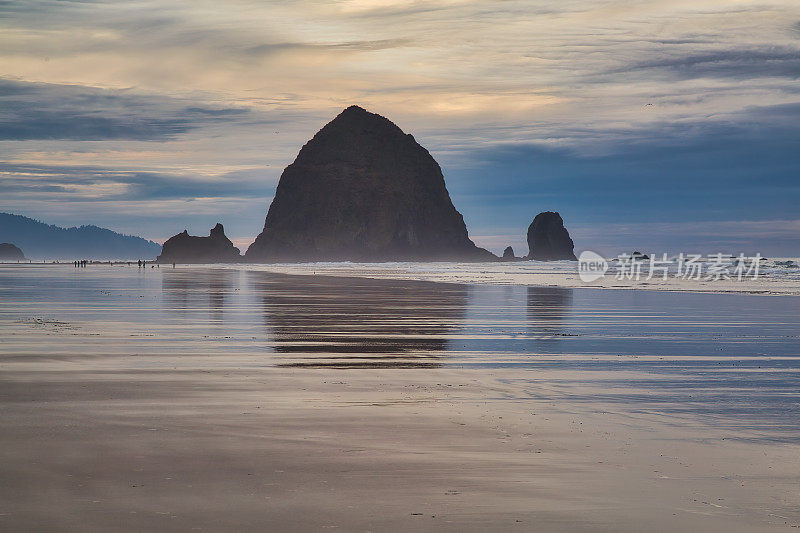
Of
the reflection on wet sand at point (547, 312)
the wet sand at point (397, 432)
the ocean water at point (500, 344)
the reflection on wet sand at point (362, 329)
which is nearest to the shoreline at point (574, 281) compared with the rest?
the reflection on wet sand at point (547, 312)

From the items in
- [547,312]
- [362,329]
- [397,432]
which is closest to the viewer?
[397,432]

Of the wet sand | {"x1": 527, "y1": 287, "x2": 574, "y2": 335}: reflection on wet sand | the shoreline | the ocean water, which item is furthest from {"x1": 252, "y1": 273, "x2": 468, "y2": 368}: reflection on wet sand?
the shoreline

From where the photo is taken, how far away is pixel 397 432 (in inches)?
314

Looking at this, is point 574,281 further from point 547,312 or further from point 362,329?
point 362,329

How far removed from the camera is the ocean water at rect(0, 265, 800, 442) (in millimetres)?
10523

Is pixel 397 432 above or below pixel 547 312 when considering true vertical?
below

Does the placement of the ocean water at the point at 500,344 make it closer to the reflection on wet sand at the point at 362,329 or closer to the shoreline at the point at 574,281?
the reflection on wet sand at the point at 362,329

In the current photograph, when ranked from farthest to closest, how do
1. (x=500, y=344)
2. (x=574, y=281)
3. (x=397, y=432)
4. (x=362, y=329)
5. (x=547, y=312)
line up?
(x=574, y=281)
(x=547, y=312)
(x=362, y=329)
(x=500, y=344)
(x=397, y=432)

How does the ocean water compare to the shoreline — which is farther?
the shoreline

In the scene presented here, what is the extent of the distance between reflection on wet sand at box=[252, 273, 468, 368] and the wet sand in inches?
5.9

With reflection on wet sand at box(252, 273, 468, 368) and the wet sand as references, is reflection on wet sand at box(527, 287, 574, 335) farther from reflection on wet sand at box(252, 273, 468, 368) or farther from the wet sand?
the wet sand

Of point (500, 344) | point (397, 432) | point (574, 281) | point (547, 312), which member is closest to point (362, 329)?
point (500, 344)

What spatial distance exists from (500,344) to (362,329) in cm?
428

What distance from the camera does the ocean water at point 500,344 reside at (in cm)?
1052
